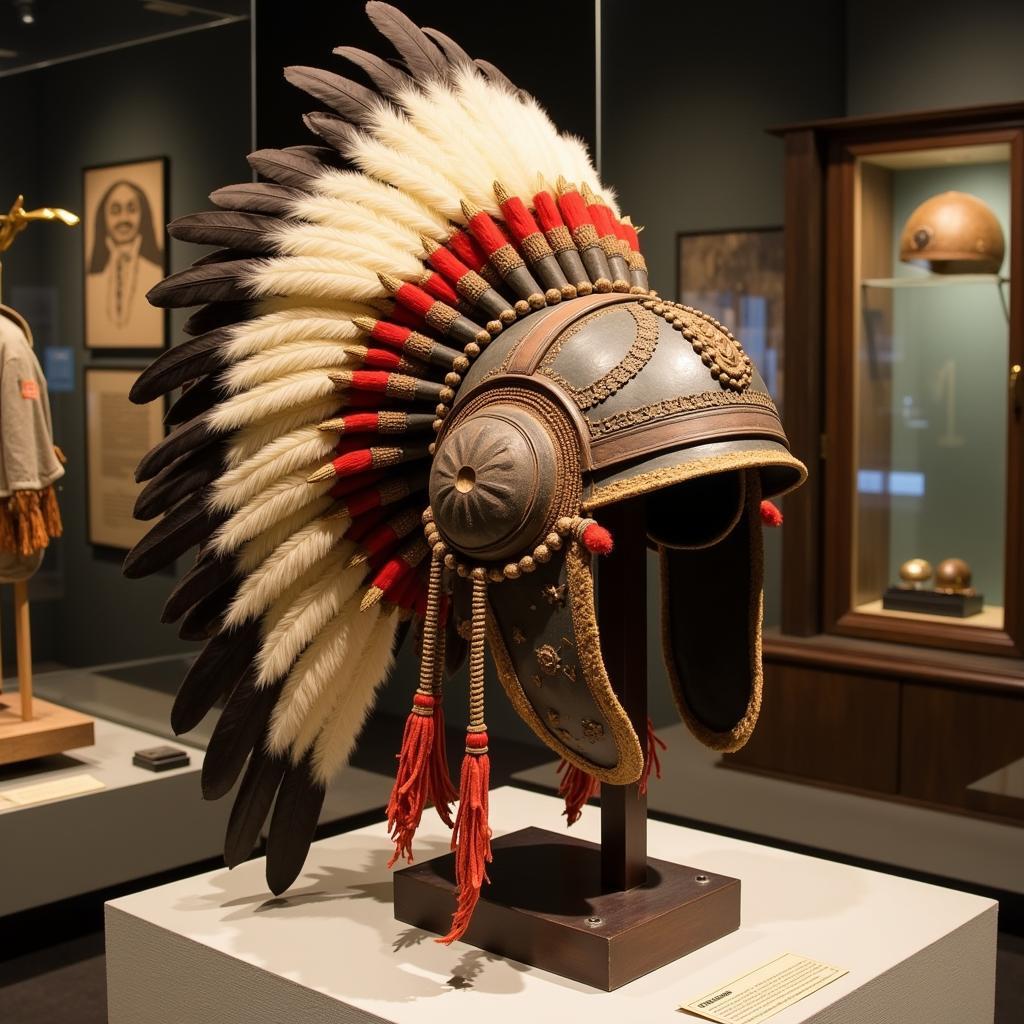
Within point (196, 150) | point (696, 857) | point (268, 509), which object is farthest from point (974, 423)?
point (268, 509)

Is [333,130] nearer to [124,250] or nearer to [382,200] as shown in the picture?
[382,200]

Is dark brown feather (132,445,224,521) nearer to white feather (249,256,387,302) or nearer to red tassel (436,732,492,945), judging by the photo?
white feather (249,256,387,302)

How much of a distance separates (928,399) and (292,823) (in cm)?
242

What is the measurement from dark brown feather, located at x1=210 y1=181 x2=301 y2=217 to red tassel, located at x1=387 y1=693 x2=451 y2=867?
71 centimetres

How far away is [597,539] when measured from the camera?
168 centimetres

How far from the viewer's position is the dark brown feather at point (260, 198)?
77.9 inches

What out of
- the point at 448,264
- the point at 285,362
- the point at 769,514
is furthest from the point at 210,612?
the point at 769,514

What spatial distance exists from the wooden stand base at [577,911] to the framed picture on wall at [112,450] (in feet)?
5.81

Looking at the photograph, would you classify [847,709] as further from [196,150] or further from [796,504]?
[196,150]

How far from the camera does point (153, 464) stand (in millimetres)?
1946

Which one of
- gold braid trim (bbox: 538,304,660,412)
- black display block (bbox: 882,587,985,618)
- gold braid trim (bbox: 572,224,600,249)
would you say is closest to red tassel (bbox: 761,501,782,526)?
gold braid trim (bbox: 538,304,660,412)

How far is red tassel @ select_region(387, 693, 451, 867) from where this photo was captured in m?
1.81

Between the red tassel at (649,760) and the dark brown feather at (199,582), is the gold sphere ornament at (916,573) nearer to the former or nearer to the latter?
the red tassel at (649,760)

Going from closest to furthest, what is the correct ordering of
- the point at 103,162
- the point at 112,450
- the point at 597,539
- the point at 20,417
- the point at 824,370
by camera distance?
the point at 597,539
the point at 20,417
the point at 103,162
the point at 112,450
the point at 824,370
